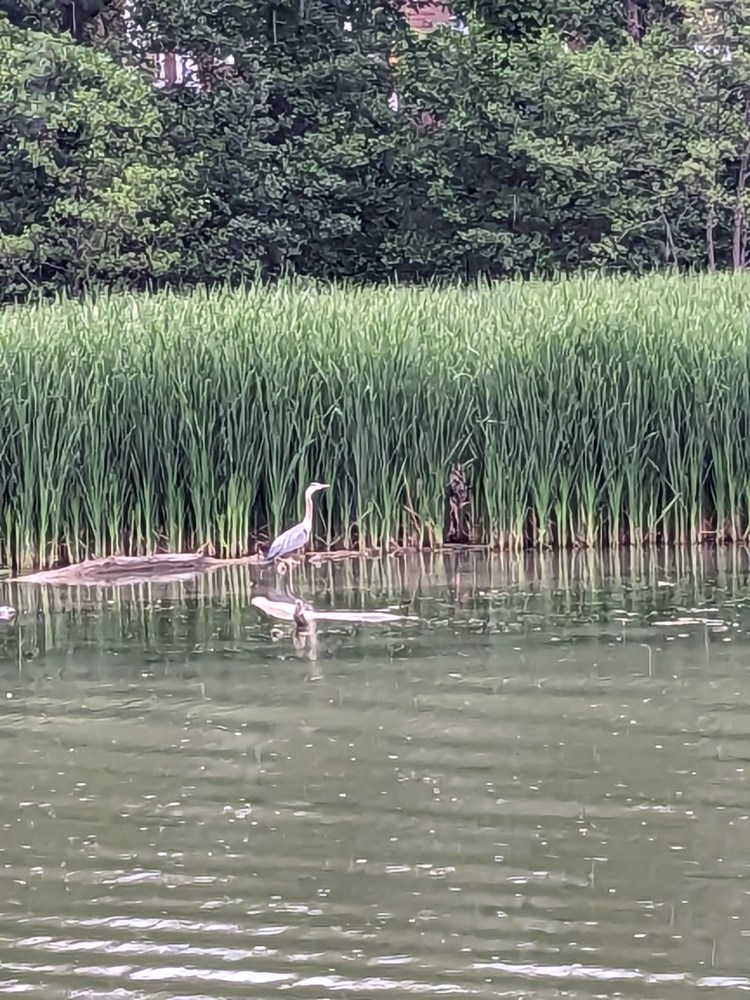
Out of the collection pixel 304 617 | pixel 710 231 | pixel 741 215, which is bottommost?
pixel 304 617

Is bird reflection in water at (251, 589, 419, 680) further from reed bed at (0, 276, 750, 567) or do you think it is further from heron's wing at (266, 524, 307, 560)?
reed bed at (0, 276, 750, 567)

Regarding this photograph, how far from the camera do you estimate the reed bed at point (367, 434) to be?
11.4 meters

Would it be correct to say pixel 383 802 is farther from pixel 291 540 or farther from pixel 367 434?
pixel 367 434

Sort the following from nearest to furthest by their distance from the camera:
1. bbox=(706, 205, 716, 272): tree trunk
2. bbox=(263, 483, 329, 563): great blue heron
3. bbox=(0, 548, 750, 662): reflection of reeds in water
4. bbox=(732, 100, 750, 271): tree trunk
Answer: bbox=(0, 548, 750, 662): reflection of reeds in water
bbox=(263, 483, 329, 563): great blue heron
bbox=(732, 100, 750, 271): tree trunk
bbox=(706, 205, 716, 272): tree trunk

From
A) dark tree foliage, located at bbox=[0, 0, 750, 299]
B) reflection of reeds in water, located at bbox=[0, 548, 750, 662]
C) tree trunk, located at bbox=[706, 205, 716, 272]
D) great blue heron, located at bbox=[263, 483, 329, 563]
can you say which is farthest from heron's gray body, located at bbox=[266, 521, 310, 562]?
tree trunk, located at bbox=[706, 205, 716, 272]

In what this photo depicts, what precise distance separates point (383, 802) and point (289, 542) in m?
4.81

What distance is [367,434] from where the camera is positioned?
11.6 meters

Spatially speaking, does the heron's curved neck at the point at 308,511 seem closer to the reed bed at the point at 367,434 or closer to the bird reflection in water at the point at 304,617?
the reed bed at the point at 367,434

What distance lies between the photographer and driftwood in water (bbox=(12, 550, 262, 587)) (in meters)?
10.6

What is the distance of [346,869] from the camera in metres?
5.16

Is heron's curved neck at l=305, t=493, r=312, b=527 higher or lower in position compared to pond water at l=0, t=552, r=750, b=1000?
higher

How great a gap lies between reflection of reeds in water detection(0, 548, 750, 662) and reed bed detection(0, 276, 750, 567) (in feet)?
1.46

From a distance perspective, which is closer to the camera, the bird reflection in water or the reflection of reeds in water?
the bird reflection in water

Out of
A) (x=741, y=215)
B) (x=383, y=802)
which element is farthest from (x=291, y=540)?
(x=741, y=215)
